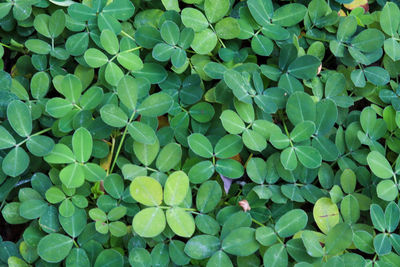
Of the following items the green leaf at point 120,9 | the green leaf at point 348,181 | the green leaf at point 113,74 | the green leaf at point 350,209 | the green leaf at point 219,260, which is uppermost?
the green leaf at point 120,9

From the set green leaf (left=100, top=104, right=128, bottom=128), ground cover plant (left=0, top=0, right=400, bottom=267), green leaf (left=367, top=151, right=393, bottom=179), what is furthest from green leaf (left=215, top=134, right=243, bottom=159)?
green leaf (left=367, top=151, right=393, bottom=179)

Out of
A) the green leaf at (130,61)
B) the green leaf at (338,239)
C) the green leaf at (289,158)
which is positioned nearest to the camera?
the green leaf at (338,239)

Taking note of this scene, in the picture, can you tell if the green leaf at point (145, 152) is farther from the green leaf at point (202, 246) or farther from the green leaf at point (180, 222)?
the green leaf at point (202, 246)

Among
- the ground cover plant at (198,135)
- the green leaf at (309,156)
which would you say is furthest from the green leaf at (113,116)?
the green leaf at (309,156)

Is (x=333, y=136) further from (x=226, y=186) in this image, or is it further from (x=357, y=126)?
(x=226, y=186)

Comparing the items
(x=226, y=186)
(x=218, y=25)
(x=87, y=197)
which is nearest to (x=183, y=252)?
(x=226, y=186)

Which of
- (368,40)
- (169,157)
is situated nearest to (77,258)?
(169,157)
